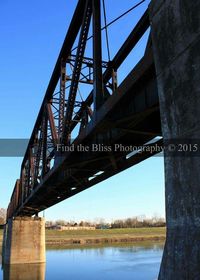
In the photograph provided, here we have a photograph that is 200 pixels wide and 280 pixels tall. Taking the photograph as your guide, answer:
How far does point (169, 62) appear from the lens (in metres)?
4.99

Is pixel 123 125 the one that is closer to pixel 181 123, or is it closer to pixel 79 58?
pixel 79 58

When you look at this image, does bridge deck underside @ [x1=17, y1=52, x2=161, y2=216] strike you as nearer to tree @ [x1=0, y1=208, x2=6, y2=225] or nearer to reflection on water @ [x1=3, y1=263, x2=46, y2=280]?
reflection on water @ [x1=3, y1=263, x2=46, y2=280]

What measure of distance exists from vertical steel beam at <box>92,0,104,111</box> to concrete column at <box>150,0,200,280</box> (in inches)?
210

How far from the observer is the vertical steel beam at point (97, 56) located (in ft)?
34.4

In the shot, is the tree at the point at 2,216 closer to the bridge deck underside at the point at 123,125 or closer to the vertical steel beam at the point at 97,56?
the bridge deck underside at the point at 123,125

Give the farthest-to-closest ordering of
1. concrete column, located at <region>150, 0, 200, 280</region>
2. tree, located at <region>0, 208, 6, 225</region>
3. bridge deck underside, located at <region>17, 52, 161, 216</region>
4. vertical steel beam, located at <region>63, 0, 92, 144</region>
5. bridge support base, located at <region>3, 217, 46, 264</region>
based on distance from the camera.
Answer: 1. tree, located at <region>0, 208, 6, 225</region>
2. bridge support base, located at <region>3, 217, 46, 264</region>
3. vertical steel beam, located at <region>63, 0, 92, 144</region>
4. bridge deck underside, located at <region>17, 52, 161, 216</region>
5. concrete column, located at <region>150, 0, 200, 280</region>

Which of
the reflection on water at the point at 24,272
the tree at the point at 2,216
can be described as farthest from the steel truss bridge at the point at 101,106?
the tree at the point at 2,216

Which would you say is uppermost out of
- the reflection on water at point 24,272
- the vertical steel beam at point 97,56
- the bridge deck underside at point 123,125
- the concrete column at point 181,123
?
the vertical steel beam at point 97,56

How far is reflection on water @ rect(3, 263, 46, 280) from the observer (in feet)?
114

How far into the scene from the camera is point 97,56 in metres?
10.9

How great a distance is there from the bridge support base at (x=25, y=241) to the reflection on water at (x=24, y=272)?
5.39ft

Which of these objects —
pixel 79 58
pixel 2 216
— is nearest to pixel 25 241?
pixel 79 58

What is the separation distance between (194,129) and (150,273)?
33.4 metres

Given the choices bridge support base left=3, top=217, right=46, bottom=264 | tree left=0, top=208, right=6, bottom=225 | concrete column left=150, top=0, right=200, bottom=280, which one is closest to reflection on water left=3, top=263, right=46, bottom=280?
bridge support base left=3, top=217, right=46, bottom=264
